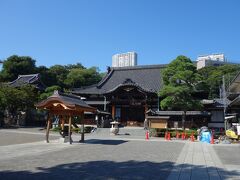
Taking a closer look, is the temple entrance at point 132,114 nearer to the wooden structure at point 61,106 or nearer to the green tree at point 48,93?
the green tree at point 48,93

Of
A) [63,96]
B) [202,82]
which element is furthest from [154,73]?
[63,96]

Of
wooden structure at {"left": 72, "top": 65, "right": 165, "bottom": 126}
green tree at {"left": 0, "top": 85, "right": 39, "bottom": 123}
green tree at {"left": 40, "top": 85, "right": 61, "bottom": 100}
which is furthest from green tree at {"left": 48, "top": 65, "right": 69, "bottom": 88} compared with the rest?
green tree at {"left": 0, "top": 85, "right": 39, "bottom": 123}

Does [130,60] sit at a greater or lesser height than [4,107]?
greater

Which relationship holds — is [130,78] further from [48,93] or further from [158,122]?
[158,122]

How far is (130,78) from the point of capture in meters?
46.8

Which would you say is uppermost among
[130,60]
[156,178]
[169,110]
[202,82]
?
[130,60]

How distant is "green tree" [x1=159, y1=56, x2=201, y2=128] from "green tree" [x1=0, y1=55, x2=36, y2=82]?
3564 centimetres

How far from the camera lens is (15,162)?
1001cm

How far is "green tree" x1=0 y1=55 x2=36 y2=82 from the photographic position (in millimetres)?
55875

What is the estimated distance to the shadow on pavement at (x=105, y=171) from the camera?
25.7ft

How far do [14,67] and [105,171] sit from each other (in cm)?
5273

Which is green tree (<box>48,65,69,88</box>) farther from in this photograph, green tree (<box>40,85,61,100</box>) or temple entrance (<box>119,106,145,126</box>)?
temple entrance (<box>119,106,145,126</box>)

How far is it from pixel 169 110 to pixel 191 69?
24.7ft

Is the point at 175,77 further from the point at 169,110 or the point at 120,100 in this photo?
the point at 120,100
